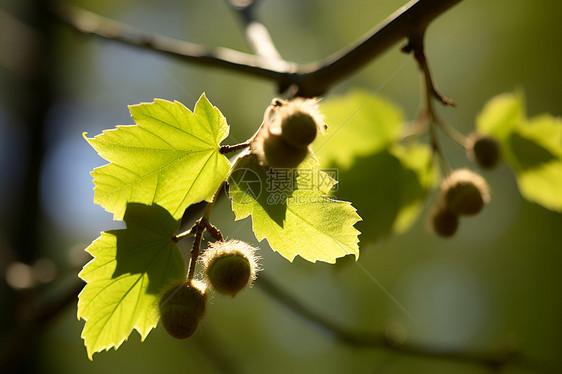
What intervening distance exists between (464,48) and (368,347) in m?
4.74

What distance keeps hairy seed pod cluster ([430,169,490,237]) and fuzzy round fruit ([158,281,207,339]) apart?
92 centimetres

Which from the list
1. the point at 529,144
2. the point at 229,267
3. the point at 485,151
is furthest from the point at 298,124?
the point at 529,144

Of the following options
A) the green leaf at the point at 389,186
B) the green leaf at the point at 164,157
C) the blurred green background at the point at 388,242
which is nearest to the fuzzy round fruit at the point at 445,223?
the green leaf at the point at 389,186

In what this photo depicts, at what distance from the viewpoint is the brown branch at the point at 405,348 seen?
84.7 inches

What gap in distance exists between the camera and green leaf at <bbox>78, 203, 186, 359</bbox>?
3.82ft

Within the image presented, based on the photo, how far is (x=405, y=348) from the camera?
2.38m

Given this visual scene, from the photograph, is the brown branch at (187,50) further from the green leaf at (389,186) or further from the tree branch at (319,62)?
the green leaf at (389,186)

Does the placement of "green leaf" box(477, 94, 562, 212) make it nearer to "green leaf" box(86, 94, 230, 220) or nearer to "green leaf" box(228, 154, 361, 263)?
"green leaf" box(228, 154, 361, 263)

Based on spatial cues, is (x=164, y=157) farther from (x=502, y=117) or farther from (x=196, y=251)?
(x=502, y=117)

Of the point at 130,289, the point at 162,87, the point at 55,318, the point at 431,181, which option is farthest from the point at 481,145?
the point at 162,87

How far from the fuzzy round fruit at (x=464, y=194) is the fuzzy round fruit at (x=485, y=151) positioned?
18cm

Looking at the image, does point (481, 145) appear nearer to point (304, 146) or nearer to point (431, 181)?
point (431, 181)

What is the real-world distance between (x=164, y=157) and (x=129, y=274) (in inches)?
12.0

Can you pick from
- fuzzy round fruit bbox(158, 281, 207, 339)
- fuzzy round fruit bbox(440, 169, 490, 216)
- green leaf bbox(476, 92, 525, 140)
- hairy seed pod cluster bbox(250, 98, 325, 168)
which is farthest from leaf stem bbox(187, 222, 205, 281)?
green leaf bbox(476, 92, 525, 140)
